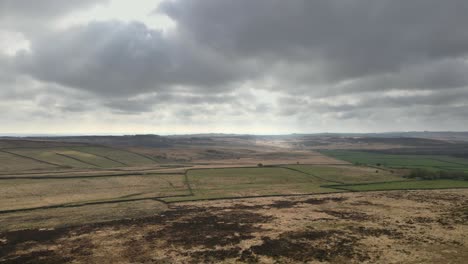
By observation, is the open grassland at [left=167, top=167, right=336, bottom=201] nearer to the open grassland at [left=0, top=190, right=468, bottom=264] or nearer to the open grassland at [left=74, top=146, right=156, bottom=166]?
the open grassland at [left=0, top=190, right=468, bottom=264]

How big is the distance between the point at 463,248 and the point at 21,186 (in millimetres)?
100073

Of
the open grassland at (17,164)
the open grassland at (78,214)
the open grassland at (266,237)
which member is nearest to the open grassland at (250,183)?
the open grassland at (78,214)

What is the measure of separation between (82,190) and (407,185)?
94.8 meters

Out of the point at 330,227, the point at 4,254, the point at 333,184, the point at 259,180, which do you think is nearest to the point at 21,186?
the point at 4,254

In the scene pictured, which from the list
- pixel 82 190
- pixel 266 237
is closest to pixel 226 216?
pixel 266 237

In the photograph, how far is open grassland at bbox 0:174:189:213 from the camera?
6906 cm

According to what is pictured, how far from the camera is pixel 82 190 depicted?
84562mm

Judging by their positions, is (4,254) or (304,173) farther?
(304,173)

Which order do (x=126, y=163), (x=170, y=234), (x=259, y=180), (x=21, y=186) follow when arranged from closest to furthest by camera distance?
(x=170, y=234) < (x=21, y=186) < (x=259, y=180) < (x=126, y=163)

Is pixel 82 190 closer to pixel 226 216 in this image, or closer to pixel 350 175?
pixel 226 216

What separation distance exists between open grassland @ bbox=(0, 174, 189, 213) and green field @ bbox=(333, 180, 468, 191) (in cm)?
4947

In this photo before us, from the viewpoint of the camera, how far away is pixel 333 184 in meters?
94.7

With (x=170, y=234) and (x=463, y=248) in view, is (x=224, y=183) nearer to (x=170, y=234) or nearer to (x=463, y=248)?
(x=170, y=234)

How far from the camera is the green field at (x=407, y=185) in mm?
84625
